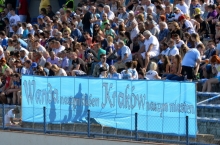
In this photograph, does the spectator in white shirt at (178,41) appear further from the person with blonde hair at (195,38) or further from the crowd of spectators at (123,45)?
the person with blonde hair at (195,38)

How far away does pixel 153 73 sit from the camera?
18750mm

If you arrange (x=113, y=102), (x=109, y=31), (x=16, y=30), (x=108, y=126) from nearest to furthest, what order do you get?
(x=113, y=102) → (x=108, y=126) → (x=109, y=31) → (x=16, y=30)

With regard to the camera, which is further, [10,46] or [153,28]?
[10,46]

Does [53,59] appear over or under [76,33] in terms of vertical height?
under

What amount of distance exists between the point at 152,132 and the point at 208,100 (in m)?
1.48

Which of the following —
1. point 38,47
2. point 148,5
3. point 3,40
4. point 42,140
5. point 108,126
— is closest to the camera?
point 108,126

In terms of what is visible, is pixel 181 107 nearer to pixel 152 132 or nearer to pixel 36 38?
pixel 152 132

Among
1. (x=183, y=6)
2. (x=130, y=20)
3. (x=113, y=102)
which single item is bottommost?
(x=113, y=102)

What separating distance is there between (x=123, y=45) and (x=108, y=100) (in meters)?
3.50

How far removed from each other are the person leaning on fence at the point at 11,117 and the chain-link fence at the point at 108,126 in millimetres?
32

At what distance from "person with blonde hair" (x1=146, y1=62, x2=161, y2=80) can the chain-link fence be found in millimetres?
1607

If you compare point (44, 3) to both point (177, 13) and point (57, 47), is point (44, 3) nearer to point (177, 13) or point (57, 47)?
point (57, 47)

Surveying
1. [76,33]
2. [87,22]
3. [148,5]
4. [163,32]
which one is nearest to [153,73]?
[163,32]

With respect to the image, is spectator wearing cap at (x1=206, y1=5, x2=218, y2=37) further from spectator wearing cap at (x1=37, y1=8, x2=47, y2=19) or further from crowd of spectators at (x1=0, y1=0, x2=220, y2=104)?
spectator wearing cap at (x1=37, y1=8, x2=47, y2=19)
